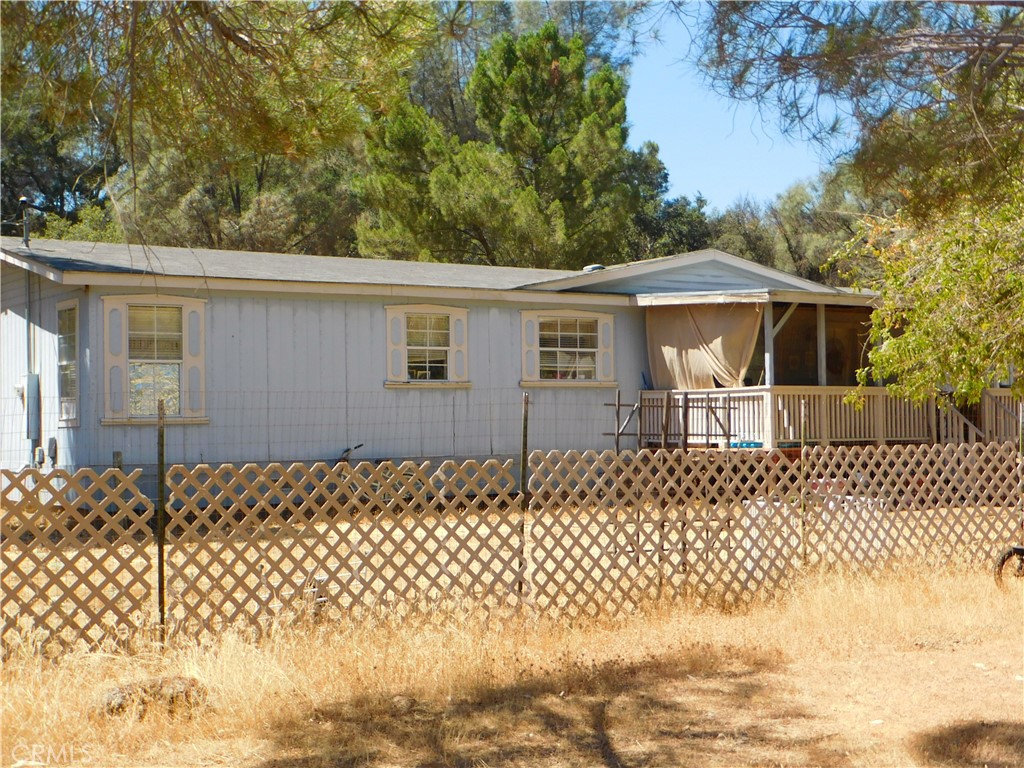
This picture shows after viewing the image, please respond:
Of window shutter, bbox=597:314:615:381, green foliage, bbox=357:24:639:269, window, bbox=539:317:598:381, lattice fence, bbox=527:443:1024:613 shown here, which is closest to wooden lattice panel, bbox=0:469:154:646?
lattice fence, bbox=527:443:1024:613

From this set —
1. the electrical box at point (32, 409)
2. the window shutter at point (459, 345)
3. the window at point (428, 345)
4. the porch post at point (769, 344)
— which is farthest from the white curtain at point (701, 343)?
the electrical box at point (32, 409)

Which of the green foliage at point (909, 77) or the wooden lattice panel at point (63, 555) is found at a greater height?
the green foliage at point (909, 77)

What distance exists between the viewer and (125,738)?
5180 mm

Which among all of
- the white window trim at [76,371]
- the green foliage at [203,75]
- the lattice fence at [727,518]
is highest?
the green foliage at [203,75]

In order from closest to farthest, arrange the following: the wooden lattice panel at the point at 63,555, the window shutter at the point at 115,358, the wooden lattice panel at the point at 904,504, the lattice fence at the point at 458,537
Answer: the wooden lattice panel at the point at 63,555 → the lattice fence at the point at 458,537 → the wooden lattice panel at the point at 904,504 → the window shutter at the point at 115,358

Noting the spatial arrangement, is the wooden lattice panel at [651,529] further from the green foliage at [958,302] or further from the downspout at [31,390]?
the downspout at [31,390]

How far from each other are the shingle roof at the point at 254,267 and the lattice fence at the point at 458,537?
487 centimetres

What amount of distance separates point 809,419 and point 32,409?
1140cm

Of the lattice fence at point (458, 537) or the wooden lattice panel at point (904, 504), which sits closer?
the lattice fence at point (458, 537)

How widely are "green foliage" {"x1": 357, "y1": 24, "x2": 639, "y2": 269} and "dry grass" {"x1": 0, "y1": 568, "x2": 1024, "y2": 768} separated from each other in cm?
2203

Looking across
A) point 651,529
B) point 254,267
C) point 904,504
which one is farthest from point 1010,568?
point 254,267

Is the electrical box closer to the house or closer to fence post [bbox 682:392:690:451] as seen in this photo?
the house

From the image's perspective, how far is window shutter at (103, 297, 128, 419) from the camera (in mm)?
14656

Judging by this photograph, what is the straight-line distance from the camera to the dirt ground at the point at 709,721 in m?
5.13
